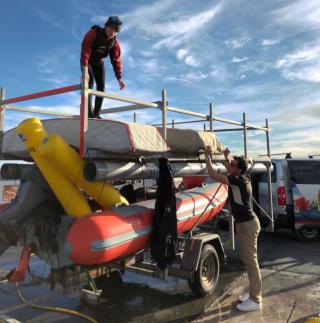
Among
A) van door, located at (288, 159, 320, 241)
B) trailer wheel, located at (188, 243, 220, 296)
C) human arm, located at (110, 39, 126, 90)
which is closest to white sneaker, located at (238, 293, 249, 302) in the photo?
trailer wheel, located at (188, 243, 220, 296)

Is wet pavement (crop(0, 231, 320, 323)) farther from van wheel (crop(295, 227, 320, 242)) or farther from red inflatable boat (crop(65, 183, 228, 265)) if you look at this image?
van wheel (crop(295, 227, 320, 242))

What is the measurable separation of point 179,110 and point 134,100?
43.7 inches

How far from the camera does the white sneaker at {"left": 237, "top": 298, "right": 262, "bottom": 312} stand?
5266 mm

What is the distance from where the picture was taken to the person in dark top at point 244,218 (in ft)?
17.8

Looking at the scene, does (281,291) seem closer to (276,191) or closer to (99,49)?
(276,191)

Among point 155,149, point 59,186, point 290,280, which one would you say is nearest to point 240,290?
point 290,280

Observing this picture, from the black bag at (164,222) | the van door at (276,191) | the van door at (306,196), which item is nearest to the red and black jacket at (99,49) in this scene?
the black bag at (164,222)

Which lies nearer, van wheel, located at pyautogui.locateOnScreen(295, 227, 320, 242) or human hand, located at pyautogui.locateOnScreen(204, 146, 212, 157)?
human hand, located at pyautogui.locateOnScreen(204, 146, 212, 157)

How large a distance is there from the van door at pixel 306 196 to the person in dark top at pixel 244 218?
4.32 m

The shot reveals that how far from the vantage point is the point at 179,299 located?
589 cm

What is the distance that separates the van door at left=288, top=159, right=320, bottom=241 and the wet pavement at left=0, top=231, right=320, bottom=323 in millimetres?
1904

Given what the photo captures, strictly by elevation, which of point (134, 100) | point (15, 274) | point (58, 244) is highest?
point (134, 100)

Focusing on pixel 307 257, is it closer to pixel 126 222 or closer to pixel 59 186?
pixel 126 222

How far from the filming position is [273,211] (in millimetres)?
9633
